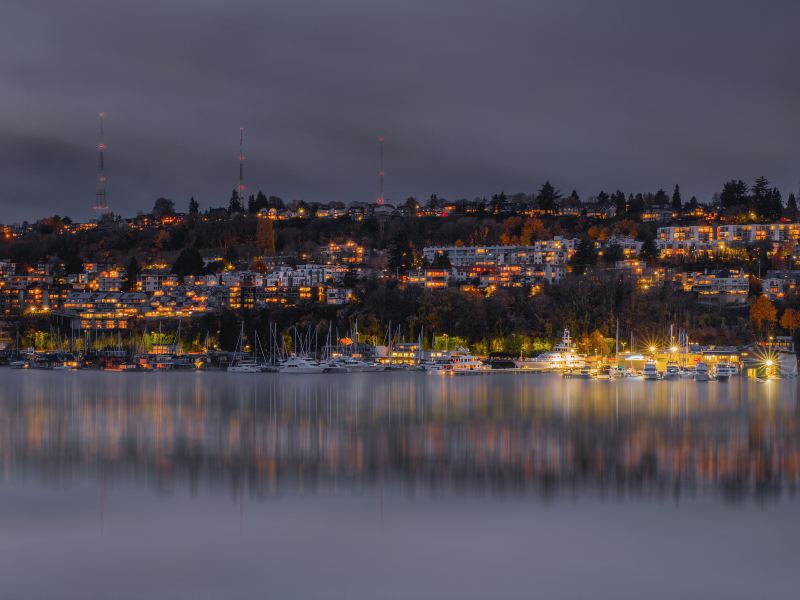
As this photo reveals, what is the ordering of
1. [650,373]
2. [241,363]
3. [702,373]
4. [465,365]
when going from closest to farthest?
[650,373] < [702,373] < [465,365] < [241,363]

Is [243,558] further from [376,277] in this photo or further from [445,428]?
[376,277]

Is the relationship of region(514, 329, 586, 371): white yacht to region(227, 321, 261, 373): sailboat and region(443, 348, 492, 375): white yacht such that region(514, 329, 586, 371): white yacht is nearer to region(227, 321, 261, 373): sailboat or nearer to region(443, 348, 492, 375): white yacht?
region(443, 348, 492, 375): white yacht

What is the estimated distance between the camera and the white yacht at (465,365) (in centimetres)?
7262

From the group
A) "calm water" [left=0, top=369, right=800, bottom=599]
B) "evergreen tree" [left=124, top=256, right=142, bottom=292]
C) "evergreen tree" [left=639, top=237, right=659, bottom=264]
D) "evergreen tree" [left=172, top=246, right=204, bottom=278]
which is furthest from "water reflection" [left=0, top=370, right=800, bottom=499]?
"evergreen tree" [left=172, top=246, right=204, bottom=278]

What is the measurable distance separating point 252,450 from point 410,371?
52237mm

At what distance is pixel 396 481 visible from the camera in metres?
21.2

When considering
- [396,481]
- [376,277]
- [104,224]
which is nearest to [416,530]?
[396,481]

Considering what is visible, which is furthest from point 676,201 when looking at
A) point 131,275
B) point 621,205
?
point 131,275

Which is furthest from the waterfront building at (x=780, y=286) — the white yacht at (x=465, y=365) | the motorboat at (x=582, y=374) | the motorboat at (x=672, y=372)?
the white yacht at (x=465, y=365)

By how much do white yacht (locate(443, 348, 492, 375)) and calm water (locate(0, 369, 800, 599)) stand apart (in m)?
35.6

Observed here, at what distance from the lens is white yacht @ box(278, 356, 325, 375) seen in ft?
239

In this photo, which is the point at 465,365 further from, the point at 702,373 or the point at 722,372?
the point at 722,372

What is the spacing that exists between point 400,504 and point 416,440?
32.3ft

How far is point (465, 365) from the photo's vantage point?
241 ft
